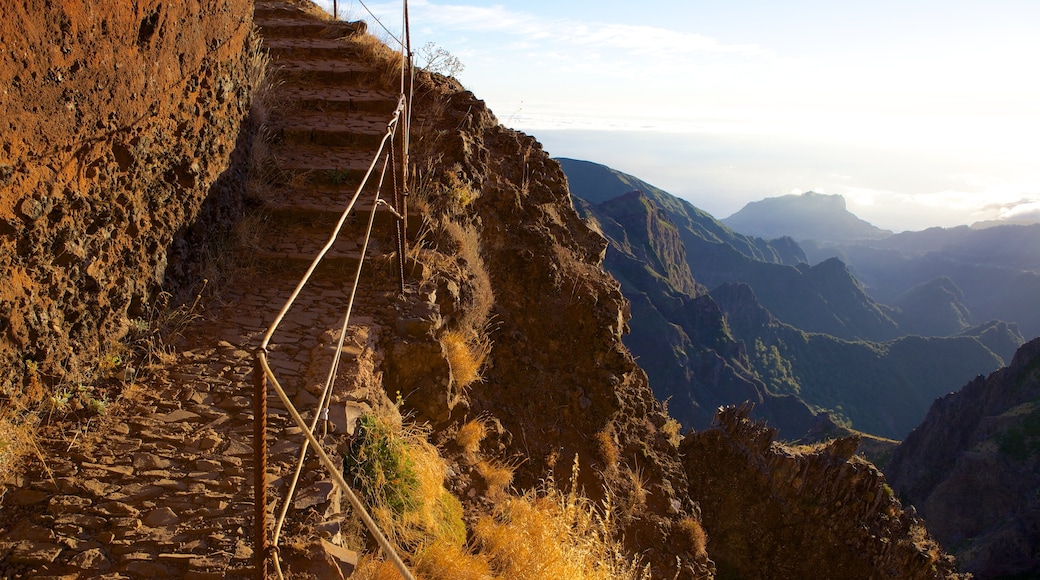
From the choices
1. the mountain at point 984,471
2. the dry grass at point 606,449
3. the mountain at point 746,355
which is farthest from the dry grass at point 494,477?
the mountain at point 746,355

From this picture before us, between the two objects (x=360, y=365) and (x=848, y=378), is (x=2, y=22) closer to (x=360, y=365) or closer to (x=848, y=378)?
(x=360, y=365)

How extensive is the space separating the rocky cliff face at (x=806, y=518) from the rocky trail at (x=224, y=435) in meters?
12.3

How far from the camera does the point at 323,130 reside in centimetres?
723

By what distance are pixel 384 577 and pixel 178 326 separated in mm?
2481

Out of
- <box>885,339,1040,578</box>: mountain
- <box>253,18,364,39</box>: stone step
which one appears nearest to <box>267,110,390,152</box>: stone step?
<box>253,18,364,39</box>: stone step

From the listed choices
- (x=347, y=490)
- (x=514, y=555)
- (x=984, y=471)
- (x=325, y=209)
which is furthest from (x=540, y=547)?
(x=984, y=471)

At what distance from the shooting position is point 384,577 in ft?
9.38

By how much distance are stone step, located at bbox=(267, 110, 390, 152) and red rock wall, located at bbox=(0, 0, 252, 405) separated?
7.39ft

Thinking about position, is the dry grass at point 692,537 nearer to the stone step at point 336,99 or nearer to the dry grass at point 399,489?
the dry grass at point 399,489

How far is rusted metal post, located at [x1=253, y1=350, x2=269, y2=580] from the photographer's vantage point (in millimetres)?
1865

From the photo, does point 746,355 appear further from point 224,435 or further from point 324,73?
point 224,435

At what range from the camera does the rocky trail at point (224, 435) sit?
2570 mm

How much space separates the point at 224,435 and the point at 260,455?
1.66 meters

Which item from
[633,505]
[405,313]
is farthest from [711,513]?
[405,313]
